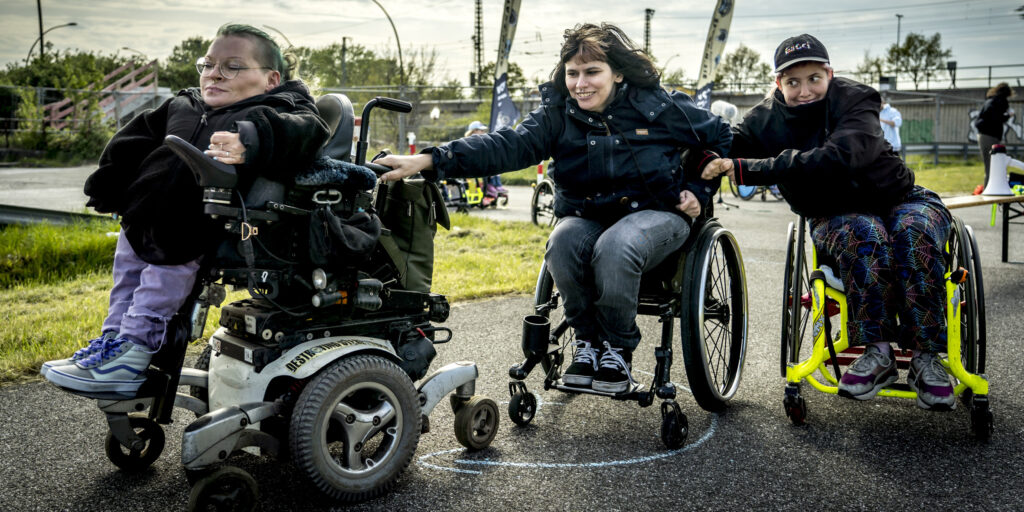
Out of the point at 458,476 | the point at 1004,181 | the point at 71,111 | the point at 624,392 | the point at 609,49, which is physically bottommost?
the point at 458,476

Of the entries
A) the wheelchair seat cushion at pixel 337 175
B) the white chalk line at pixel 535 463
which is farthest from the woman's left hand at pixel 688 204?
the wheelchair seat cushion at pixel 337 175

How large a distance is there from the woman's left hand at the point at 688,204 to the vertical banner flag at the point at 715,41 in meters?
16.2

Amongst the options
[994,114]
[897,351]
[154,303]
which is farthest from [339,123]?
[994,114]

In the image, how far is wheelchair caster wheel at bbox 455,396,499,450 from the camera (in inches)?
116

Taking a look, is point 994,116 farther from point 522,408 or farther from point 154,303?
point 154,303

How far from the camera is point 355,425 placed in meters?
2.49

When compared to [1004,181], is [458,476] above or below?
below

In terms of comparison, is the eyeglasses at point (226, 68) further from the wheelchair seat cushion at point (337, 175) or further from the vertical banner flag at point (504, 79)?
the vertical banner flag at point (504, 79)

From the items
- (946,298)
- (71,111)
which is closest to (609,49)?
(946,298)

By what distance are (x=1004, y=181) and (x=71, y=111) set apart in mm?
22130

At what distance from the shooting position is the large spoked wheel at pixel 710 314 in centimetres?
309

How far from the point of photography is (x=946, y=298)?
323 cm

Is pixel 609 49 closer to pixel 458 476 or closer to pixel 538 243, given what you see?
pixel 458 476

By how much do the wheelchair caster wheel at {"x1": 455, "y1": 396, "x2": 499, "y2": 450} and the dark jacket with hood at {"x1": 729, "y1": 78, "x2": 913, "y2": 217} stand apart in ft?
4.66
